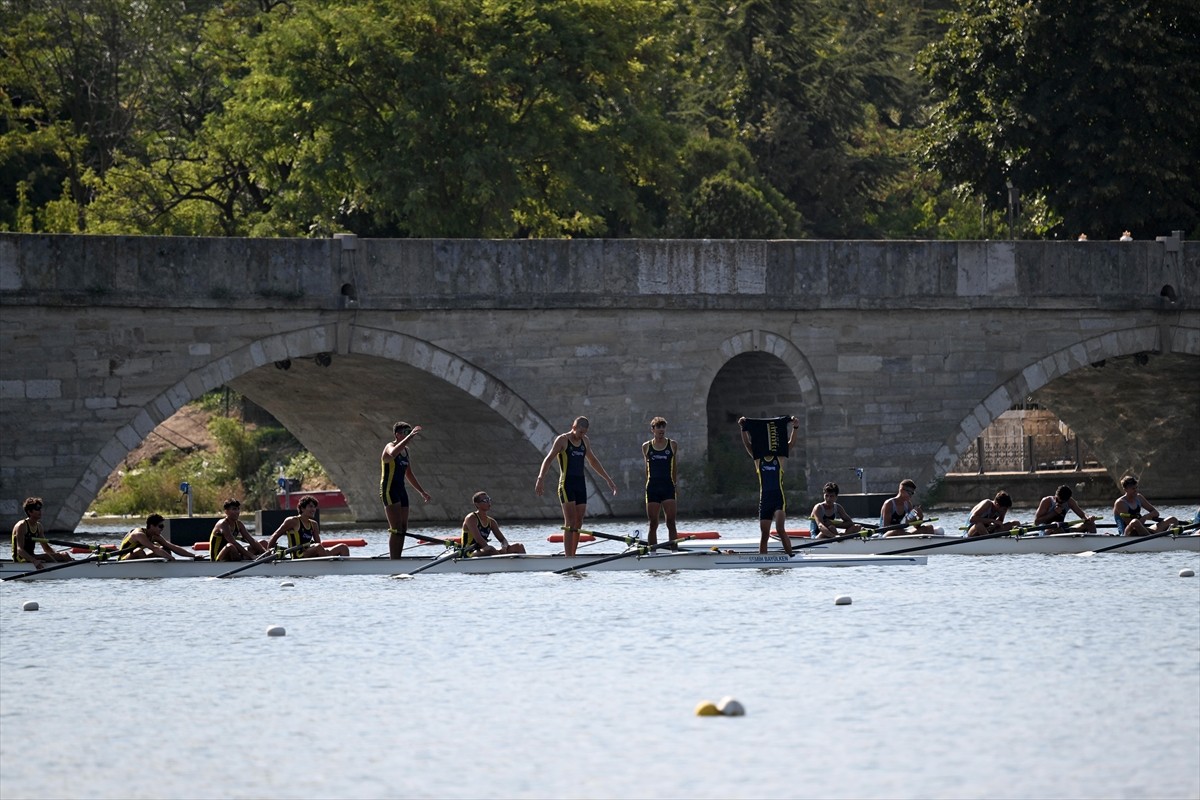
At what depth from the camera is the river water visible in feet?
37.2

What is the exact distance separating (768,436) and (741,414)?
1187cm

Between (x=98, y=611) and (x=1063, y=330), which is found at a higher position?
(x=1063, y=330)

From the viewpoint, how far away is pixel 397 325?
97.3 feet

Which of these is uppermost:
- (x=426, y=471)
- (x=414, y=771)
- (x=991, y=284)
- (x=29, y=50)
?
(x=29, y=50)

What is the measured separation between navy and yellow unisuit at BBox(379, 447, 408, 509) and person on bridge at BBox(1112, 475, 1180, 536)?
24.7ft

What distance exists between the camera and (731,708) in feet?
42.8

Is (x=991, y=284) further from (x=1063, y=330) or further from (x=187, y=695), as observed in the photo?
(x=187, y=695)

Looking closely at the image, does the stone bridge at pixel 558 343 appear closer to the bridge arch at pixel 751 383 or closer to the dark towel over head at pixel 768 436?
the bridge arch at pixel 751 383

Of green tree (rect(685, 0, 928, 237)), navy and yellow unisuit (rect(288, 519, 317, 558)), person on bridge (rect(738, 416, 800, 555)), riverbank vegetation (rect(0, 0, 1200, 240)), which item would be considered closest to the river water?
person on bridge (rect(738, 416, 800, 555))

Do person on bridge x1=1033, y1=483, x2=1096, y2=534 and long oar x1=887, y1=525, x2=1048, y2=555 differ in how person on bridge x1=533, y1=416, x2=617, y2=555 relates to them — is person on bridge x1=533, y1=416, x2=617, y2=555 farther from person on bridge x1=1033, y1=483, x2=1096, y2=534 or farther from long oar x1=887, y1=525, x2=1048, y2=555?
person on bridge x1=1033, y1=483, x2=1096, y2=534

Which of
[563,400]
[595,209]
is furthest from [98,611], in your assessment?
[595,209]

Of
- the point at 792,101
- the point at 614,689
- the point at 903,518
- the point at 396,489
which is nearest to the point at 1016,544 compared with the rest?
the point at 903,518

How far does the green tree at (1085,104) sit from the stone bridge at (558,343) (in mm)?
3816

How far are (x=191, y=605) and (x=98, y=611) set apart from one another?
0.84 meters
